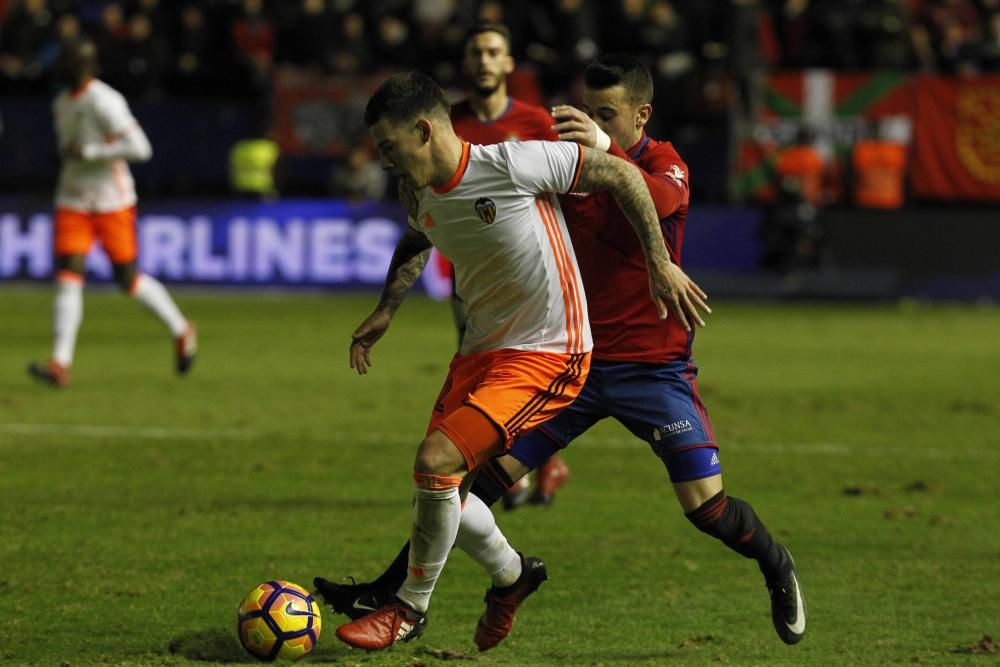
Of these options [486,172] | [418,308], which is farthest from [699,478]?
[418,308]

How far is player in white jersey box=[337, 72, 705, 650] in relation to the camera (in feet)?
17.0

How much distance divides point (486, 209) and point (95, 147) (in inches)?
Answer: 306

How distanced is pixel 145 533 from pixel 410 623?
8.18 ft

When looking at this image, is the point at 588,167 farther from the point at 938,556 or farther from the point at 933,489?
the point at 933,489

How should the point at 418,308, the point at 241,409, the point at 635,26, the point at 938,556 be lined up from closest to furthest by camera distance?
the point at 938,556
the point at 241,409
the point at 418,308
the point at 635,26

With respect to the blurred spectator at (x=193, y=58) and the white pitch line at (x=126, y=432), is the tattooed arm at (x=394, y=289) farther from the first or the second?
the blurred spectator at (x=193, y=58)

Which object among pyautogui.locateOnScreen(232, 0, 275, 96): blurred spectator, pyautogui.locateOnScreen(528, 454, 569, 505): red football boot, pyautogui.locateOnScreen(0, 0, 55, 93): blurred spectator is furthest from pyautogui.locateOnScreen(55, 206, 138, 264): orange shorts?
pyautogui.locateOnScreen(232, 0, 275, 96): blurred spectator

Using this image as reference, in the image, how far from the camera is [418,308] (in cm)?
1980

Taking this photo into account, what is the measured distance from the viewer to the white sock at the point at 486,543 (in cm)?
560

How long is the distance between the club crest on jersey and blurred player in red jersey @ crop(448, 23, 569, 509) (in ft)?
10.3

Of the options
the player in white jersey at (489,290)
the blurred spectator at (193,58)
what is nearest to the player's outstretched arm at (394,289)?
the player in white jersey at (489,290)

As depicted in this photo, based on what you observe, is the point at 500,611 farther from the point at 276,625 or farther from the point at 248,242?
the point at 248,242

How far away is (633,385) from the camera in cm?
580

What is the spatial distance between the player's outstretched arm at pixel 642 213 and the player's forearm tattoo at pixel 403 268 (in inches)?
30.3
